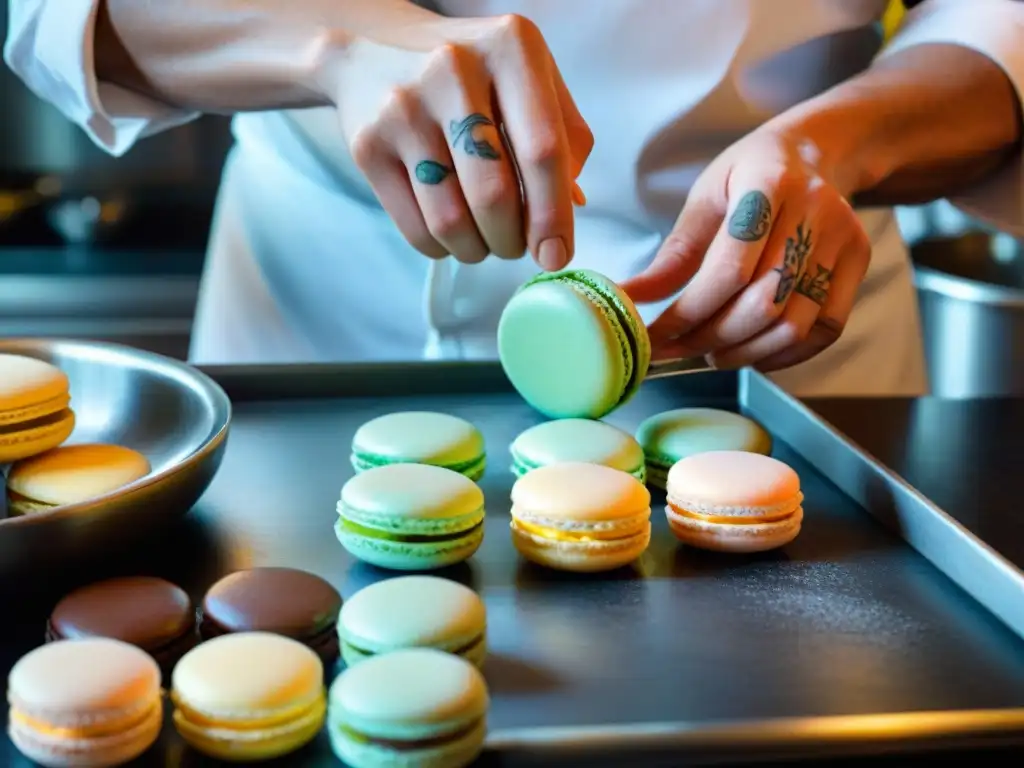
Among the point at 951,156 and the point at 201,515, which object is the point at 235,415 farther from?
the point at 951,156

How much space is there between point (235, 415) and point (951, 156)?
0.59 m

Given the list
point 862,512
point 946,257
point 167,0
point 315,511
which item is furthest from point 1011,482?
point 946,257

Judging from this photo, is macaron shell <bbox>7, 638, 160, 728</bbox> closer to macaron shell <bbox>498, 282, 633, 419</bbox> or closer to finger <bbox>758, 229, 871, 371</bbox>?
macaron shell <bbox>498, 282, 633, 419</bbox>

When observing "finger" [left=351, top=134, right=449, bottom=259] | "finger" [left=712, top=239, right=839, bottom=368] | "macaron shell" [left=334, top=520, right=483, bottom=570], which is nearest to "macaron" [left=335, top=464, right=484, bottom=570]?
"macaron shell" [left=334, top=520, right=483, bottom=570]

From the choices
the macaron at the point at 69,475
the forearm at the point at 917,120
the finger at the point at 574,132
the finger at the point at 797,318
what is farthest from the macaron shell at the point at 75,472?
the forearm at the point at 917,120

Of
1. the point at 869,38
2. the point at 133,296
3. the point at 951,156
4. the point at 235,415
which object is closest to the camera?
the point at 235,415

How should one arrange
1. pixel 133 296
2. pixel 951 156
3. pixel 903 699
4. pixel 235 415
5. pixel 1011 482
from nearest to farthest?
pixel 903 699
pixel 1011 482
pixel 235 415
pixel 951 156
pixel 133 296

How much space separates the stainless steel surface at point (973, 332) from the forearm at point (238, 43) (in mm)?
1075

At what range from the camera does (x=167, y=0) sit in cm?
88

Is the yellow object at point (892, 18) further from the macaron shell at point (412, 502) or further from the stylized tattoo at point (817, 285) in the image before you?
the macaron shell at point (412, 502)

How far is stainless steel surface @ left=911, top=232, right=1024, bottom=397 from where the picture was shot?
5.27 ft

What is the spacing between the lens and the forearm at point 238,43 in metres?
0.79

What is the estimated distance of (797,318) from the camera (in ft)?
2.75

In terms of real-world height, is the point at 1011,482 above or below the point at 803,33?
below
